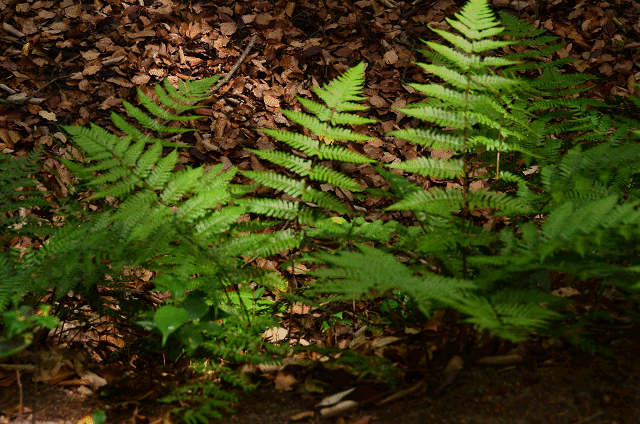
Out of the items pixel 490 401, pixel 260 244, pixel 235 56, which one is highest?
pixel 235 56

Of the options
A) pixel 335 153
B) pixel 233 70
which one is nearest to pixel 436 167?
pixel 335 153

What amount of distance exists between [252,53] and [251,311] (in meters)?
3.18

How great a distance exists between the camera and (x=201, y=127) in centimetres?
435

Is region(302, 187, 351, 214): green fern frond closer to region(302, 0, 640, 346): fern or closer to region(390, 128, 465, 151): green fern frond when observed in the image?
region(302, 0, 640, 346): fern

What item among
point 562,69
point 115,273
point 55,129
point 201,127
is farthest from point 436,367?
point 55,129

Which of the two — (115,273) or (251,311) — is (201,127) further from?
(115,273)

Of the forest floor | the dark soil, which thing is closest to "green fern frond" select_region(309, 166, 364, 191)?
the dark soil

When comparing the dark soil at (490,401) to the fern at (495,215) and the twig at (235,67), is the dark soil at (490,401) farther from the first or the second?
the twig at (235,67)

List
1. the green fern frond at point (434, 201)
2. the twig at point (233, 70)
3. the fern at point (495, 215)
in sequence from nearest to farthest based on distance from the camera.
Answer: the fern at point (495, 215)
the green fern frond at point (434, 201)
the twig at point (233, 70)

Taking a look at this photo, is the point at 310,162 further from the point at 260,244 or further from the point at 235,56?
the point at 235,56

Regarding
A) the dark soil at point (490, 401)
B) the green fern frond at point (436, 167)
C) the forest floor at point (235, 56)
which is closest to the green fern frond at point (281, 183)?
the green fern frond at point (436, 167)

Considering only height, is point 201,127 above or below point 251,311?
above

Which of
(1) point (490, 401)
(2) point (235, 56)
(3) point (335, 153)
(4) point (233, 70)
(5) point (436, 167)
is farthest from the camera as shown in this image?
(2) point (235, 56)

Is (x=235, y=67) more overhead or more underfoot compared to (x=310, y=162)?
more overhead
